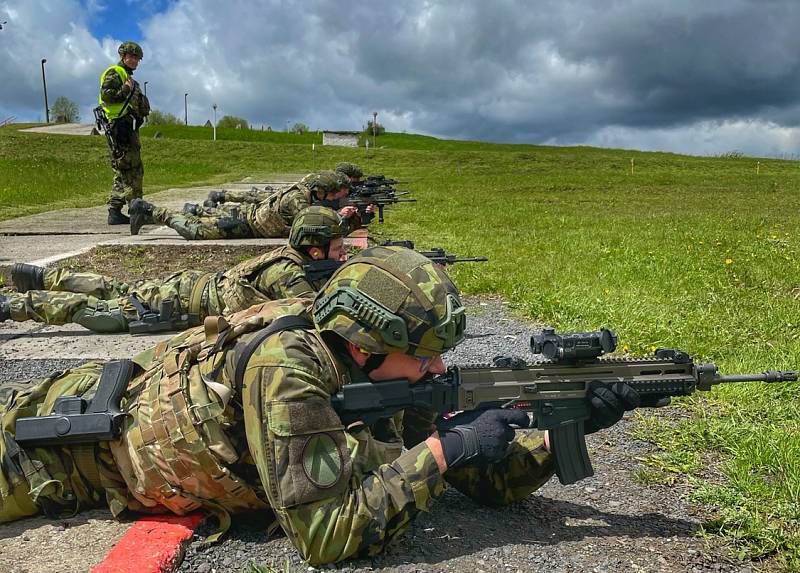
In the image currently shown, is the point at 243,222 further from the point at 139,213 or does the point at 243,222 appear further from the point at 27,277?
the point at 27,277

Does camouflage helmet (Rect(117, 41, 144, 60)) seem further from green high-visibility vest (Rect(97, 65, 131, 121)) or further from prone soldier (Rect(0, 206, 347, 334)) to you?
prone soldier (Rect(0, 206, 347, 334))

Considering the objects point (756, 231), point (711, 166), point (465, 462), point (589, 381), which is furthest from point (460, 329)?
point (711, 166)

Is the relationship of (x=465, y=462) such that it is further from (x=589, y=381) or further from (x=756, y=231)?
(x=756, y=231)

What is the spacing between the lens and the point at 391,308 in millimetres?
2439

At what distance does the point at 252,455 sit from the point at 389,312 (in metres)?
0.71

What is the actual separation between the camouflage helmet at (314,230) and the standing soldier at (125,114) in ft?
22.3

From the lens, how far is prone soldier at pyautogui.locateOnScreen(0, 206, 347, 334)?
5648 mm

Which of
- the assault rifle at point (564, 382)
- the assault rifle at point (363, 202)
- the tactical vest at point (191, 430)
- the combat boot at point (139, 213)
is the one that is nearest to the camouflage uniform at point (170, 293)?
the tactical vest at point (191, 430)

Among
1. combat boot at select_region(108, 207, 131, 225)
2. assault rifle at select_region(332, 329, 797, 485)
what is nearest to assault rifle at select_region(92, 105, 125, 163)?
combat boot at select_region(108, 207, 131, 225)

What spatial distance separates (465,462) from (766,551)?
1.28m

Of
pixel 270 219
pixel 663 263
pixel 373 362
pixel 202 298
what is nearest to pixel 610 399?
pixel 373 362

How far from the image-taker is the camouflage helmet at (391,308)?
2.44m

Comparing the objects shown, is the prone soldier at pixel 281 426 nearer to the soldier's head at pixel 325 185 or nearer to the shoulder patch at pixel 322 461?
the shoulder patch at pixel 322 461

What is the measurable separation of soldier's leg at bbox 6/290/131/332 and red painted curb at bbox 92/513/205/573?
3.49m
